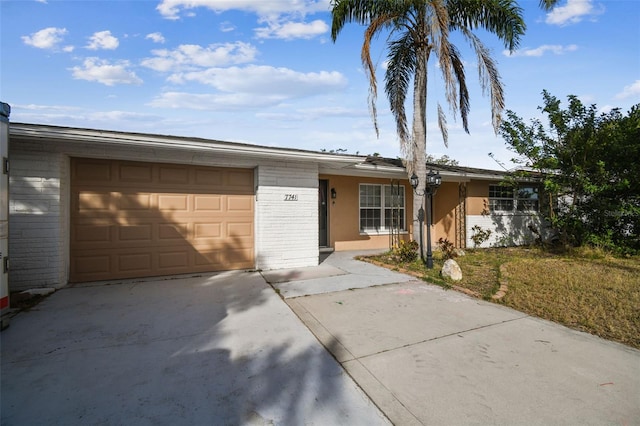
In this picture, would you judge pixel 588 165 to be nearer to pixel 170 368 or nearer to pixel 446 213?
pixel 446 213

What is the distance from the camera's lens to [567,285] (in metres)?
5.23

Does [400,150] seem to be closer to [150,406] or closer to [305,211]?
[305,211]

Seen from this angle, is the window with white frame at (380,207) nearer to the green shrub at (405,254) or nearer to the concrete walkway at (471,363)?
the green shrub at (405,254)

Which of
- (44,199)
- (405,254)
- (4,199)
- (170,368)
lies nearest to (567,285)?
(405,254)

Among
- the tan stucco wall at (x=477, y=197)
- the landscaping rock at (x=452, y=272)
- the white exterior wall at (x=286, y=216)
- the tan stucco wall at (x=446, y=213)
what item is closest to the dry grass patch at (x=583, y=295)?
the landscaping rock at (x=452, y=272)

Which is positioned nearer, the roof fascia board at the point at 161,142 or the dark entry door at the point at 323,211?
the roof fascia board at the point at 161,142

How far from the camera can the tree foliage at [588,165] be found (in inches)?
320

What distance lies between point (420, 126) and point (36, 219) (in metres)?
8.25

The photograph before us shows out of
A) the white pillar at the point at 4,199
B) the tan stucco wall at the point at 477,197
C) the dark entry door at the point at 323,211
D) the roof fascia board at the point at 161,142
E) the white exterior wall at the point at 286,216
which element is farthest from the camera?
the tan stucco wall at the point at 477,197

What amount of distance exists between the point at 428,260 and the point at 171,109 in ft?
26.2

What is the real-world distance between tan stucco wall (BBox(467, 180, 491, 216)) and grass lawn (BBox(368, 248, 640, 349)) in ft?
8.47

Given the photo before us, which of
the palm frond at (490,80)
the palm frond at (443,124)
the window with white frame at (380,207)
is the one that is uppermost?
the palm frond at (490,80)

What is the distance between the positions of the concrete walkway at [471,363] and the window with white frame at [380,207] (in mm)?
5329

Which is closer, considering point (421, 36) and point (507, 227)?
point (421, 36)
